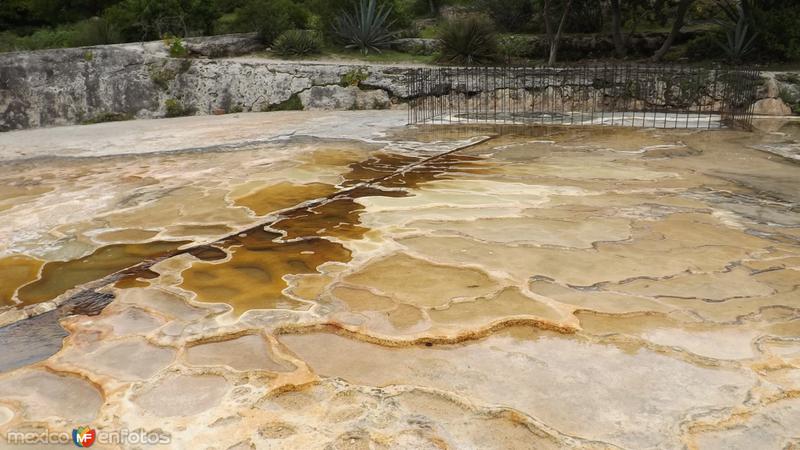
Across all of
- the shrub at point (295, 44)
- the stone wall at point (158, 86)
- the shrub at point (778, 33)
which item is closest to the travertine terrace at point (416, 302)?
the stone wall at point (158, 86)

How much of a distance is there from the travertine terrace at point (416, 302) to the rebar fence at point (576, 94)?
11.0ft

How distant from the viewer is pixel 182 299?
3.60 m

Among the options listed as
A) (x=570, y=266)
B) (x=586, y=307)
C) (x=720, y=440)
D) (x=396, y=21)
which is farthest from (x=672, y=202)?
(x=396, y=21)

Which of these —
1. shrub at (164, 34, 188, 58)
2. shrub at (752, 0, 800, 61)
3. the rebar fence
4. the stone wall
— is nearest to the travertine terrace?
the rebar fence

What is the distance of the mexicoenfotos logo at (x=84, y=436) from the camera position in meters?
2.34

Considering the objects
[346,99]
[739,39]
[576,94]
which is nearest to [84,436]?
[346,99]

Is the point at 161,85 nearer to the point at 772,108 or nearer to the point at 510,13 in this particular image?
the point at 510,13

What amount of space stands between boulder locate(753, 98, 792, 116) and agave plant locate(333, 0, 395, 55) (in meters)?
6.47

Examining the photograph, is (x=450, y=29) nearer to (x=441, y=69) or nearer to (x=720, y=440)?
(x=441, y=69)

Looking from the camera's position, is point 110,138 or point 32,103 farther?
point 32,103

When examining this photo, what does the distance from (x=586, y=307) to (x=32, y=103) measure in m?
9.99

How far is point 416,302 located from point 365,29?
1001 cm

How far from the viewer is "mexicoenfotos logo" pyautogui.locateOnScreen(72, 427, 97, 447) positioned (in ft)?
7.68

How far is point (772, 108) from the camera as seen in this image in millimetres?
9688
